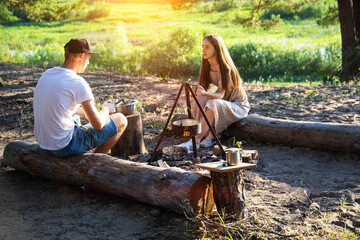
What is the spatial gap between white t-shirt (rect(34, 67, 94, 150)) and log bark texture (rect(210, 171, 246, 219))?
161 centimetres

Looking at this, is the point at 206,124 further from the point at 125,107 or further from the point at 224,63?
the point at 125,107

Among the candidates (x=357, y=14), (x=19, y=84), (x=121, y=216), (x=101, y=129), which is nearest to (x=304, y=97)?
(x=357, y=14)

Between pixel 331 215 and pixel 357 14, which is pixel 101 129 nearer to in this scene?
pixel 331 215

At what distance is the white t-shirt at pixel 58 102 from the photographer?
4.14 m

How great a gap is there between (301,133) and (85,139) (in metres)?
2.92

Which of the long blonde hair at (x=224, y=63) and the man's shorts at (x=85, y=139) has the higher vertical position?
the long blonde hair at (x=224, y=63)

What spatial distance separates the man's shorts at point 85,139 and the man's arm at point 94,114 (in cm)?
17

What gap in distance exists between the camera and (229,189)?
3586 millimetres

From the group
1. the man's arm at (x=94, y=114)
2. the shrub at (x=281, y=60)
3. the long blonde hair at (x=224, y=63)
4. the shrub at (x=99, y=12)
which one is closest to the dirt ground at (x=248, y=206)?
the man's arm at (x=94, y=114)

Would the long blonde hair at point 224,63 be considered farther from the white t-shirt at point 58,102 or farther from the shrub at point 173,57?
the shrub at point 173,57

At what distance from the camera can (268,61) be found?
1466 cm

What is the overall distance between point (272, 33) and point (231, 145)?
19.8 meters

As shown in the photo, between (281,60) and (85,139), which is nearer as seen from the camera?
(85,139)

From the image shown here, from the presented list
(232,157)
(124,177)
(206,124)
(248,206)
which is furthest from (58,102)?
(206,124)
